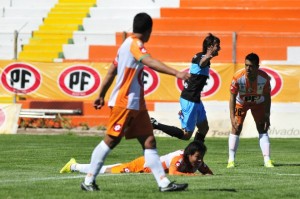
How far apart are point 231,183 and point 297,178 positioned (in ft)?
5.34

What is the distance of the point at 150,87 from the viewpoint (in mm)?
31172

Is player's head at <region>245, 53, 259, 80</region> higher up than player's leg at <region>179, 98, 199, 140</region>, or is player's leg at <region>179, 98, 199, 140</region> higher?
player's head at <region>245, 53, 259, 80</region>

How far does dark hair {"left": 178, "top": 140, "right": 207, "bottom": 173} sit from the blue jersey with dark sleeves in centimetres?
334

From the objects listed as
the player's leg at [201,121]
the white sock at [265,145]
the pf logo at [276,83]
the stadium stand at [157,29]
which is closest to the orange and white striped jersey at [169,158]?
the white sock at [265,145]

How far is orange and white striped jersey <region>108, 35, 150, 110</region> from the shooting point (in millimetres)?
11648

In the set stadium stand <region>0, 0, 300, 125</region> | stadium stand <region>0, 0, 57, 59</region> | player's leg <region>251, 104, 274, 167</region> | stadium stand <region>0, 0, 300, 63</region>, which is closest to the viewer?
player's leg <region>251, 104, 274, 167</region>

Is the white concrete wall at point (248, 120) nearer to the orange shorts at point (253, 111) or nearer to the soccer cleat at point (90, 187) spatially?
the orange shorts at point (253, 111)

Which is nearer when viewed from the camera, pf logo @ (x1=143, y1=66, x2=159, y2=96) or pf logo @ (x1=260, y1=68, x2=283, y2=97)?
pf logo @ (x1=260, y1=68, x2=283, y2=97)

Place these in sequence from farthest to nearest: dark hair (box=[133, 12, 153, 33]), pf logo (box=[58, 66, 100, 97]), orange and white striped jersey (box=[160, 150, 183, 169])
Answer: pf logo (box=[58, 66, 100, 97])
orange and white striped jersey (box=[160, 150, 183, 169])
dark hair (box=[133, 12, 153, 33])

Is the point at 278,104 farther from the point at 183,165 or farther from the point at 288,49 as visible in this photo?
the point at 183,165

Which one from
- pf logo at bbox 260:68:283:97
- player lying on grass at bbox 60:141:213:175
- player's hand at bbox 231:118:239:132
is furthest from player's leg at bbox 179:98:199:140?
pf logo at bbox 260:68:283:97

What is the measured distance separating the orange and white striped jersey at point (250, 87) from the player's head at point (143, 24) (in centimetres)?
624

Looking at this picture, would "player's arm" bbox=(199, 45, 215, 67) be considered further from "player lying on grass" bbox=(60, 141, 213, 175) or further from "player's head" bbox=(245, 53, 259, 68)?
"player lying on grass" bbox=(60, 141, 213, 175)

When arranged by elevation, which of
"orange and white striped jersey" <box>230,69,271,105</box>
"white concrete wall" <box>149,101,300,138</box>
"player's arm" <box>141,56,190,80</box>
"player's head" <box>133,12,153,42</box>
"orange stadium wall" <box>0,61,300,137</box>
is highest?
"player's head" <box>133,12,153,42</box>
